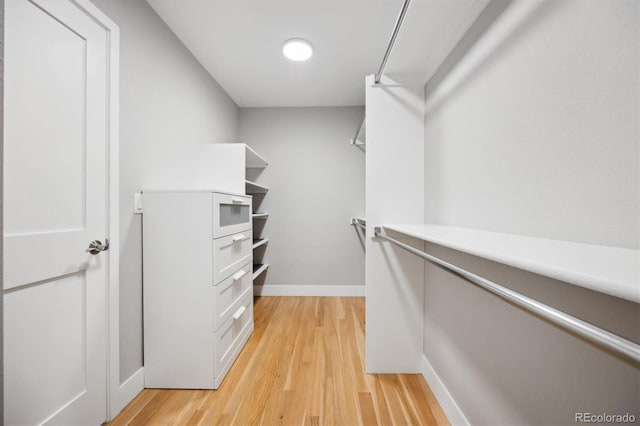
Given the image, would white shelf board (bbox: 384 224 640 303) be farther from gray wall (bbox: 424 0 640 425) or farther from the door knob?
the door knob

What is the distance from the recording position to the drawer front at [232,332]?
1.58 meters

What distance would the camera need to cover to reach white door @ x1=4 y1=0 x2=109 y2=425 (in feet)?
3.10

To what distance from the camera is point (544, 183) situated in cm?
75

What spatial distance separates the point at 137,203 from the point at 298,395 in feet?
4.71

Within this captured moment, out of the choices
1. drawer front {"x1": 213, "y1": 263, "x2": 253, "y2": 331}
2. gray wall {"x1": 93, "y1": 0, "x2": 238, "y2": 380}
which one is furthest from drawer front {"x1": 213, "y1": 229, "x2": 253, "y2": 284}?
gray wall {"x1": 93, "y1": 0, "x2": 238, "y2": 380}

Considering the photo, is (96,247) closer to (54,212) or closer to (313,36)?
(54,212)

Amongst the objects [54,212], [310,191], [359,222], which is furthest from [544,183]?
[310,191]

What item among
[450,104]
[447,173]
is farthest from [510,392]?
[450,104]

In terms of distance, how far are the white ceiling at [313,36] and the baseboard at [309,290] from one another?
2.28 metres

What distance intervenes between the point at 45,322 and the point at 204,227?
29.0 inches

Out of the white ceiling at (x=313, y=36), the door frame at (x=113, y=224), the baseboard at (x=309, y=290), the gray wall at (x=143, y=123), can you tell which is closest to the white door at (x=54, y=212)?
the door frame at (x=113, y=224)

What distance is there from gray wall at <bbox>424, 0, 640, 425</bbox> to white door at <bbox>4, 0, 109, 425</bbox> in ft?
5.53

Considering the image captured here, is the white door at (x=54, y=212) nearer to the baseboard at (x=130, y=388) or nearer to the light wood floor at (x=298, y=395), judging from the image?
the baseboard at (x=130, y=388)

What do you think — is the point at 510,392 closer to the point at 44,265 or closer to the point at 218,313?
the point at 218,313
